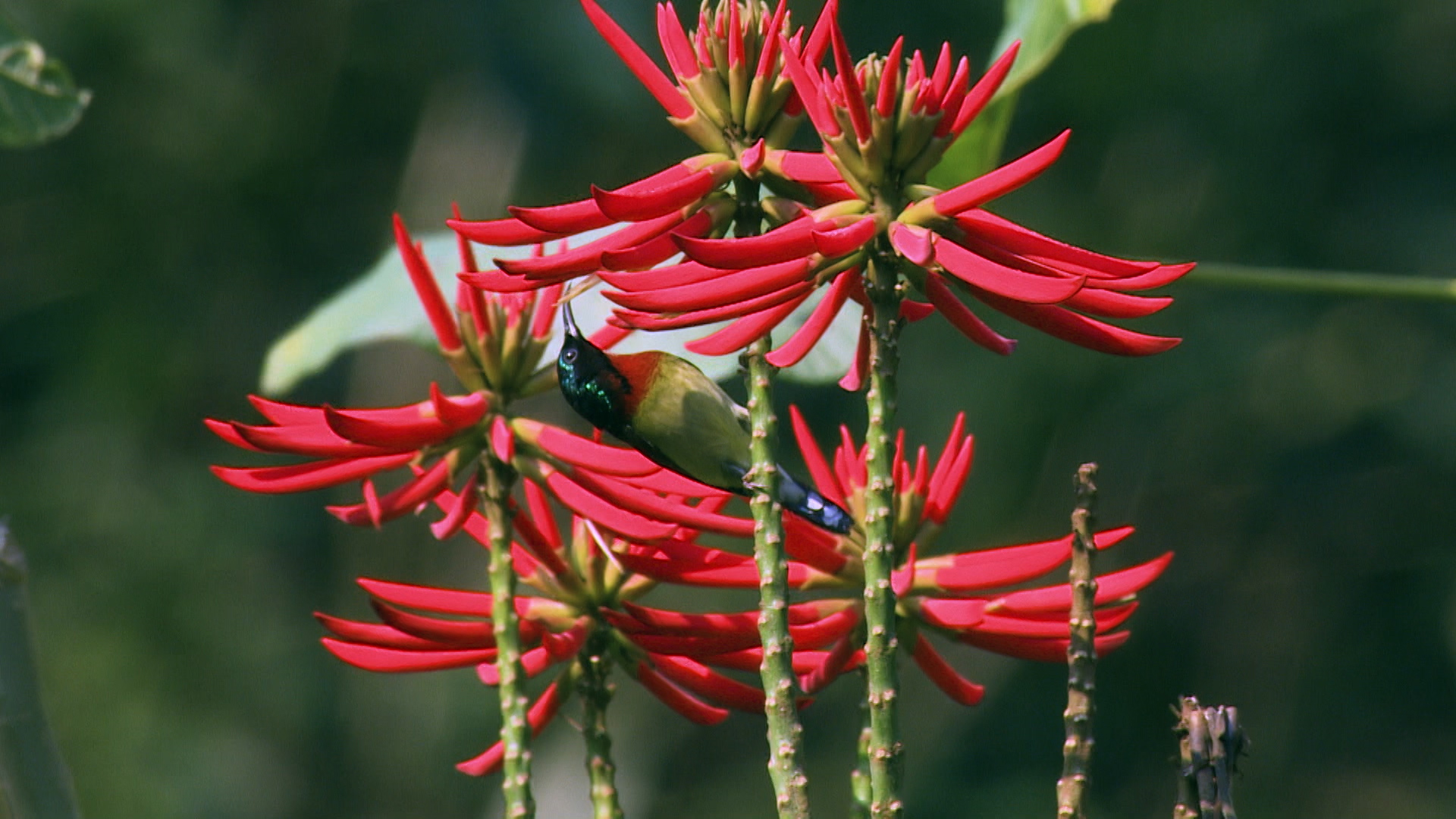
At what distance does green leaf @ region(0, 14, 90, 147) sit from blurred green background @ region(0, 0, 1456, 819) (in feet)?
17.4

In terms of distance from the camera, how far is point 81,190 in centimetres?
775

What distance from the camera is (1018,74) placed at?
4.41ft

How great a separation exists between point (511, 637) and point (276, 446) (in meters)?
0.15

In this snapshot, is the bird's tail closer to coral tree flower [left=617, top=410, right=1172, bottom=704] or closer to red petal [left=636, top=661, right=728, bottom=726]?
coral tree flower [left=617, top=410, right=1172, bottom=704]

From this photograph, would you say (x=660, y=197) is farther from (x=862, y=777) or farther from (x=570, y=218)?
(x=862, y=777)

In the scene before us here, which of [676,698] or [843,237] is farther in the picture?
[676,698]

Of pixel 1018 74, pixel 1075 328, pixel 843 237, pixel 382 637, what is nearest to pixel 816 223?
pixel 843 237

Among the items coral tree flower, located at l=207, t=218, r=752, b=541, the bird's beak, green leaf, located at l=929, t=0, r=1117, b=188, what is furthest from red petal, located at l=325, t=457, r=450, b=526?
green leaf, located at l=929, t=0, r=1117, b=188

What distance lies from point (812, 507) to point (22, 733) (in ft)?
1.28

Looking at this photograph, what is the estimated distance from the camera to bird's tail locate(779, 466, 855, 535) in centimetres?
86

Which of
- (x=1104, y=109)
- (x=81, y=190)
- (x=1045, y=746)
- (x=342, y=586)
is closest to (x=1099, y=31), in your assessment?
(x=1104, y=109)

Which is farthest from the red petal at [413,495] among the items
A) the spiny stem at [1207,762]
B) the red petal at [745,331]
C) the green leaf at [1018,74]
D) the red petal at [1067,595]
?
the green leaf at [1018,74]

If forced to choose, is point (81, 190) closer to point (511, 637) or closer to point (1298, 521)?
point (1298, 521)

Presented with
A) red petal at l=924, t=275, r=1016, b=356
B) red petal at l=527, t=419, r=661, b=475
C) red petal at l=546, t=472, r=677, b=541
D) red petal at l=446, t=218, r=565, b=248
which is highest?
red petal at l=446, t=218, r=565, b=248
